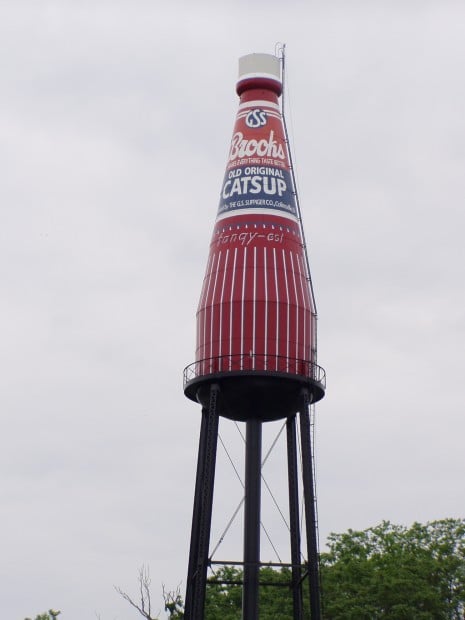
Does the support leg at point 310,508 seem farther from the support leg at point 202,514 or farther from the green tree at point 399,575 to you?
the green tree at point 399,575

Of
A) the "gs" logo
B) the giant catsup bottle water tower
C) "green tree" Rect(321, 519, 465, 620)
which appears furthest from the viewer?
"green tree" Rect(321, 519, 465, 620)

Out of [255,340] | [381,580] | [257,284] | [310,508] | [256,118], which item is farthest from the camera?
[381,580]

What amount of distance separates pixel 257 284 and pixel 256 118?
6431 mm

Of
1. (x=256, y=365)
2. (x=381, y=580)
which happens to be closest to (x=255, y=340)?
(x=256, y=365)

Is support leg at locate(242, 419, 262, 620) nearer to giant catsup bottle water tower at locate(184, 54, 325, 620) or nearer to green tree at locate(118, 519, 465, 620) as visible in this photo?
giant catsup bottle water tower at locate(184, 54, 325, 620)

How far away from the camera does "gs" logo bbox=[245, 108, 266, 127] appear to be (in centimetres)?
4539

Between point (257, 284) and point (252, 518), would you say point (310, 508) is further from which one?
point (257, 284)

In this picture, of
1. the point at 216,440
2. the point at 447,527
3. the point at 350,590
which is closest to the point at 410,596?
the point at 350,590

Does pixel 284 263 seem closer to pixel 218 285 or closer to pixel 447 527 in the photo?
pixel 218 285

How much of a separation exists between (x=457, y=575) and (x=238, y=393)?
18.4 meters

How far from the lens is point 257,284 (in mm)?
42875

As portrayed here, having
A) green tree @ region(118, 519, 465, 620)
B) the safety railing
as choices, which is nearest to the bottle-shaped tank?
the safety railing

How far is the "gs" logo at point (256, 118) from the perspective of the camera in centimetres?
4539

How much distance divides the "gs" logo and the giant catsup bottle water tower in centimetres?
4
